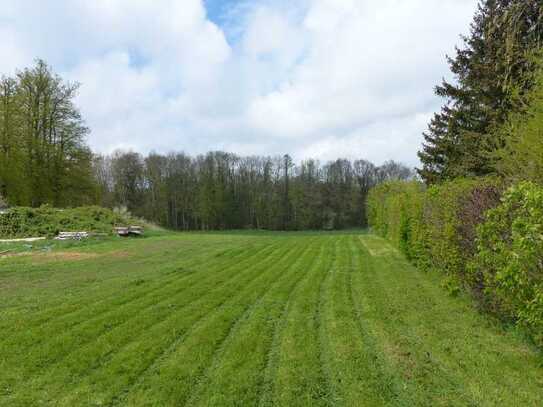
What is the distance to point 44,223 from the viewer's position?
16688 mm

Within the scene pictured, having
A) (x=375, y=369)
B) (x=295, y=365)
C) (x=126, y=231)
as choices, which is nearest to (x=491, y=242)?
(x=375, y=369)

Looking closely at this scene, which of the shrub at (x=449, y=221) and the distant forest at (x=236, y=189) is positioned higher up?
the distant forest at (x=236, y=189)

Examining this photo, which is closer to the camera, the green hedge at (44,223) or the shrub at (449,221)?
the shrub at (449,221)

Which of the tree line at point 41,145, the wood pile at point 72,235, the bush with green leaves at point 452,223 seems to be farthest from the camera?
the tree line at point 41,145

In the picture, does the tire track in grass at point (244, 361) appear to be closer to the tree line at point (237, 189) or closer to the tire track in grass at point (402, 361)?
the tire track in grass at point (402, 361)

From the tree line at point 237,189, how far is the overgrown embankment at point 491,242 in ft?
136

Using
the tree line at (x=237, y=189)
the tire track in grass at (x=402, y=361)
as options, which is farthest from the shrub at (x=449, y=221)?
the tree line at (x=237, y=189)

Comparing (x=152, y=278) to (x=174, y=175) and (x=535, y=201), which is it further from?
(x=174, y=175)

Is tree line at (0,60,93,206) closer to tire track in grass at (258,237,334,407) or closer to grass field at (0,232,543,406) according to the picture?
grass field at (0,232,543,406)

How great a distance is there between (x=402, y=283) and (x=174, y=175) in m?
44.1

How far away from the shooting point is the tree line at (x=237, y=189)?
4666cm

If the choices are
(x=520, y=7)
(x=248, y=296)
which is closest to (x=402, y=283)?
(x=248, y=296)

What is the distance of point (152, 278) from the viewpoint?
25.0 ft

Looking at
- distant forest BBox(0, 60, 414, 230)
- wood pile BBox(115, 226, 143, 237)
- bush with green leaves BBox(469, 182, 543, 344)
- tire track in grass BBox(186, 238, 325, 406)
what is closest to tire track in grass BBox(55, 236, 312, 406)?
tire track in grass BBox(186, 238, 325, 406)
